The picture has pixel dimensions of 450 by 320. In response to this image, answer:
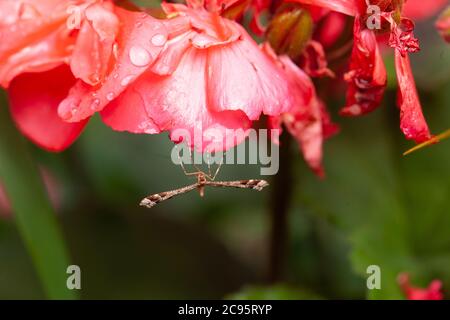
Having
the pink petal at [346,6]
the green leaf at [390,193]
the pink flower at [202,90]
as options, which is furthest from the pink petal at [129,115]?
the green leaf at [390,193]

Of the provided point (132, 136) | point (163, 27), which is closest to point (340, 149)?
point (132, 136)

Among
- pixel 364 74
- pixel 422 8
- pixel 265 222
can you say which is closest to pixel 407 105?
pixel 364 74

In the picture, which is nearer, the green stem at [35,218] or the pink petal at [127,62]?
the pink petal at [127,62]

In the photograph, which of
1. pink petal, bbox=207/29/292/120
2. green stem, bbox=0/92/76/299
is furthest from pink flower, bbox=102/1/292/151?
green stem, bbox=0/92/76/299

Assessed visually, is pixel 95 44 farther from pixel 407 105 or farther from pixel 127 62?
pixel 407 105

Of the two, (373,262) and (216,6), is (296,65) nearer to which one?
(216,6)

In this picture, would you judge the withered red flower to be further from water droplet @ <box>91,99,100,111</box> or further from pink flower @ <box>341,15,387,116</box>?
water droplet @ <box>91,99,100,111</box>

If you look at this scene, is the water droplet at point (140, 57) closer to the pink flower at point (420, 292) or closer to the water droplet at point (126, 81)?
the water droplet at point (126, 81)
